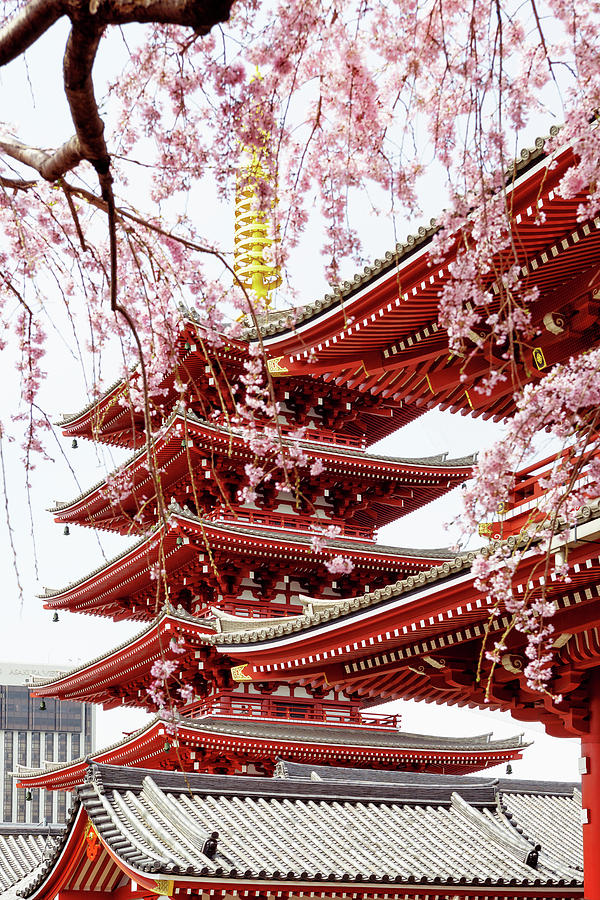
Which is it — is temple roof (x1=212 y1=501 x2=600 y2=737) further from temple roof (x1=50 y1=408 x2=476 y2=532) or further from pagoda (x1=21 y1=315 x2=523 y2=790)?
temple roof (x1=50 y1=408 x2=476 y2=532)

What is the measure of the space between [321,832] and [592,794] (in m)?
3.84

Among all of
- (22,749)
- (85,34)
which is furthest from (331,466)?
(22,749)

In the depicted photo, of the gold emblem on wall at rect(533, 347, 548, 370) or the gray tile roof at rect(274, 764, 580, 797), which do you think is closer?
the gold emblem on wall at rect(533, 347, 548, 370)

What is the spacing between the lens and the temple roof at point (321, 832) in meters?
9.77

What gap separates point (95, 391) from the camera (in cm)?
394

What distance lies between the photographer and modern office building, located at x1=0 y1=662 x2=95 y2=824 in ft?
222

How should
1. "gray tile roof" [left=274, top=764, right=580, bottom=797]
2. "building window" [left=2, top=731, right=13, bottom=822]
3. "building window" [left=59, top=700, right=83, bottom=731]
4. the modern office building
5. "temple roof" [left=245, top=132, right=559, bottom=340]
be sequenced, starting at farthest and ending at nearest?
"building window" [left=59, top=700, right=83, bottom=731]
the modern office building
"building window" [left=2, top=731, right=13, bottom=822]
"gray tile roof" [left=274, top=764, right=580, bottom=797]
"temple roof" [left=245, top=132, right=559, bottom=340]

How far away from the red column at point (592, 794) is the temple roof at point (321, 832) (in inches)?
104

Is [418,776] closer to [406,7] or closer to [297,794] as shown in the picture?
[297,794]

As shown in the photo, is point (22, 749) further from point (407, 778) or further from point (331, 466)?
point (407, 778)

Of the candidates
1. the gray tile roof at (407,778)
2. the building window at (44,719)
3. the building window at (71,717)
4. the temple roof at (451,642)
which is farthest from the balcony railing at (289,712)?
the building window at (71,717)

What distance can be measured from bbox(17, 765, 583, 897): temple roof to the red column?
2638mm

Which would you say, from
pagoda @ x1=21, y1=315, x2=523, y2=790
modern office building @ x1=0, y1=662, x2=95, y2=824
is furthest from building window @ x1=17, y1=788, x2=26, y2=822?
pagoda @ x1=21, y1=315, x2=523, y2=790

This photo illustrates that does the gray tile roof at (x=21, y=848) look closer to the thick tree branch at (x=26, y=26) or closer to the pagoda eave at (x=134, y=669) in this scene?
the pagoda eave at (x=134, y=669)
